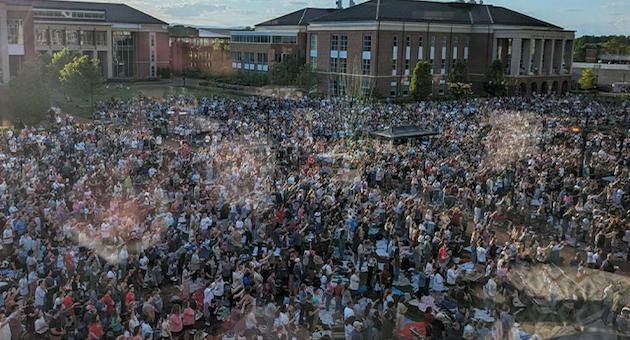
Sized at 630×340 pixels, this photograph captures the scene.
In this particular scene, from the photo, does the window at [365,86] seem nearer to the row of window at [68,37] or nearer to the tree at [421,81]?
the tree at [421,81]

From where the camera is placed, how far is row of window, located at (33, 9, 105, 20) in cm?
7594

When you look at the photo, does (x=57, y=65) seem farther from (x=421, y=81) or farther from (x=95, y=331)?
(x=95, y=331)

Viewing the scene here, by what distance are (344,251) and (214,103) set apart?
30.0 metres

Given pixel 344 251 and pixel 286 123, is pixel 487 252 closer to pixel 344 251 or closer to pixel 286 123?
pixel 344 251

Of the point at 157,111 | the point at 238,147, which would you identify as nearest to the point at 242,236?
the point at 238,147

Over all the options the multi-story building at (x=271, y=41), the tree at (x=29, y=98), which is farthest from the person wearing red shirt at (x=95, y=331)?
the multi-story building at (x=271, y=41)

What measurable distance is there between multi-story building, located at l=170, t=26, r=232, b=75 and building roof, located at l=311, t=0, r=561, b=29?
29.4 meters

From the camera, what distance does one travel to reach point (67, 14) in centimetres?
7775

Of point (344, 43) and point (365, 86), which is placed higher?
point (344, 43)

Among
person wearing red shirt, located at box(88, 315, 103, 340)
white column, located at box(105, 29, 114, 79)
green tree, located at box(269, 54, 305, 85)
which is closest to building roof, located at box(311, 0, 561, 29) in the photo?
green tree, located at box(269, 54, 305, 85)

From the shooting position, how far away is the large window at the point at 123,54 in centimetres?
8506

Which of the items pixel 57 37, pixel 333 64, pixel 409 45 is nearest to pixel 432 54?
pixel 409 45

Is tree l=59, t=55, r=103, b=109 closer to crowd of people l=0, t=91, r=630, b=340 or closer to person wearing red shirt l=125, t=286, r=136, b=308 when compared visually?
crowd of people l=0, t=91, r=630, b=340

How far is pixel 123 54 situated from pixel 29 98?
49.8 meters
